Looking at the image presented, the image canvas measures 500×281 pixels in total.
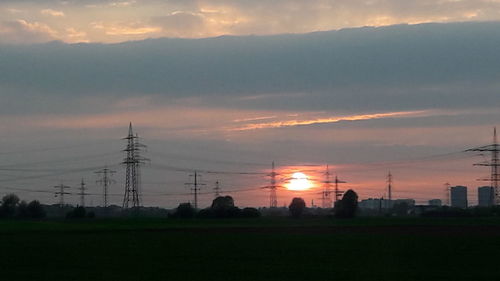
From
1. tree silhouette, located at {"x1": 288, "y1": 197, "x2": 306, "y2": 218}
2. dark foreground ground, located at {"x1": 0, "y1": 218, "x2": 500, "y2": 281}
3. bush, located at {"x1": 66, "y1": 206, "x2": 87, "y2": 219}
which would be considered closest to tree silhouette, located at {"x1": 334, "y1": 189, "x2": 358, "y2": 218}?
tree silhouette, located at {"x1": 288, "y1": 197, "x2": 306, "y2": 218}

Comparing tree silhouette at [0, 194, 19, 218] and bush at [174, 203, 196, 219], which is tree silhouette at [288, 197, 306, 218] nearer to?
bush at [174, 203, 196, 219]

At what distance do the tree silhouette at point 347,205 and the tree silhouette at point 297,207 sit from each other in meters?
10.6

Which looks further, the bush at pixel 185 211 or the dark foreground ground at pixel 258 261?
the bush at pixel 185 211

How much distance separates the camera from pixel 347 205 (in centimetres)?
16725

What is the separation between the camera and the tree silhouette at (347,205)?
166250 millimetres

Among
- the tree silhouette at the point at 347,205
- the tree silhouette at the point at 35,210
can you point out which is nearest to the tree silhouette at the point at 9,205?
the tree silhouette at the point at 35,210

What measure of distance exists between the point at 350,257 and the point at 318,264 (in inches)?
205

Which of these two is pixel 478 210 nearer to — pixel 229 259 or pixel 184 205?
pixel 184 205

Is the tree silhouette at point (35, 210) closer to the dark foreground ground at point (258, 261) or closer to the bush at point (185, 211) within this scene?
the bush at point (185, 211)

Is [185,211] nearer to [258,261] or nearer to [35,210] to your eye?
[35,210]

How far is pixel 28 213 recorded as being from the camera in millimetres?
177500

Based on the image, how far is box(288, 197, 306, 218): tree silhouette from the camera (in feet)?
587

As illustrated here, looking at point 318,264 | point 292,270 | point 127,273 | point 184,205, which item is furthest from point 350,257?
point 184,205

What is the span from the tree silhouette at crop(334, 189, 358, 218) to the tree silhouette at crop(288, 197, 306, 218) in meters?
10.6
